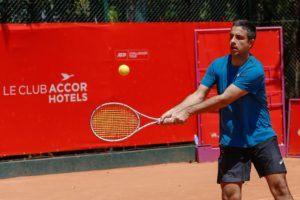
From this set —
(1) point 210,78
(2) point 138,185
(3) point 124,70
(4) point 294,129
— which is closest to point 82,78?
(3) point 124,70

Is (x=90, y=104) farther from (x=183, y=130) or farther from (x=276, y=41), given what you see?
(x=276, y=41)

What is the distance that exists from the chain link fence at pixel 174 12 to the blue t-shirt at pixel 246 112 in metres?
5.76

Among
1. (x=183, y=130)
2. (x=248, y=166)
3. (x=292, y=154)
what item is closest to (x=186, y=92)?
(x=183, y=130)

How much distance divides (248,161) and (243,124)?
294mm

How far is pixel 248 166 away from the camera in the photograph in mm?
4797

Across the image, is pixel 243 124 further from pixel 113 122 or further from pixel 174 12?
pixel 174 12

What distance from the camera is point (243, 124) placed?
4.73m

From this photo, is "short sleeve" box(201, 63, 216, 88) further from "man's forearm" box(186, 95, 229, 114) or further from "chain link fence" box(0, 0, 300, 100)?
"chain link fence" box(0, 0, 300, 100)

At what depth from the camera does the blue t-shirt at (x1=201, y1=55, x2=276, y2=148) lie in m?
4.71

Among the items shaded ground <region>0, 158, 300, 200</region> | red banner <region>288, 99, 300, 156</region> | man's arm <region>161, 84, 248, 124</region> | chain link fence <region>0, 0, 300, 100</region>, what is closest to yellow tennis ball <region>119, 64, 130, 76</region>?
chain link fence <region>0, 0, 300, 100</region>

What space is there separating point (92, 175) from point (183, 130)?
6.11 feet

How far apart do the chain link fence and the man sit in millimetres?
5699

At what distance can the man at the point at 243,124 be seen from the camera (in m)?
4.67

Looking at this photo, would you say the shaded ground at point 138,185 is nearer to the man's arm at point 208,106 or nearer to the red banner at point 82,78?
the red banner at point 82,78
